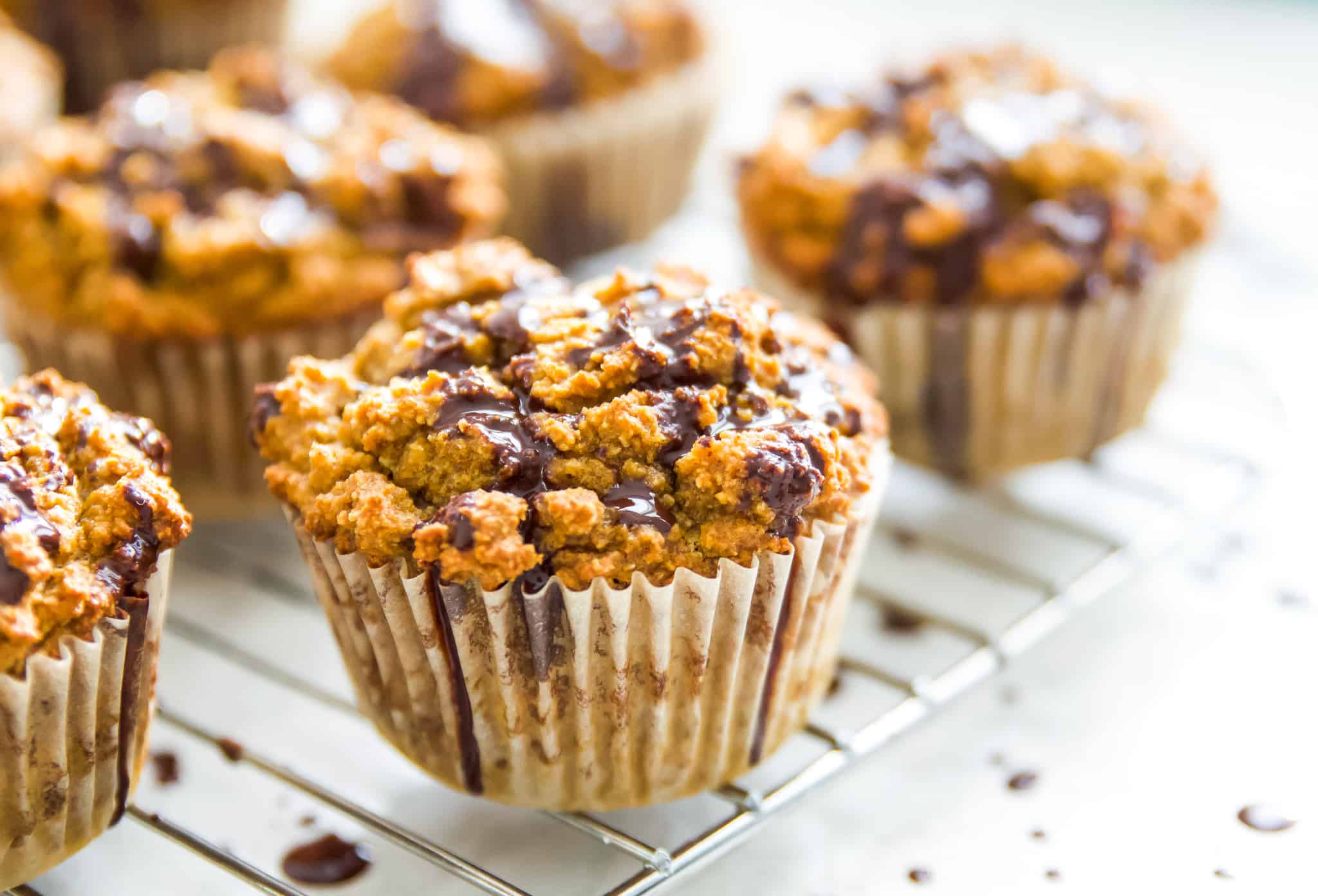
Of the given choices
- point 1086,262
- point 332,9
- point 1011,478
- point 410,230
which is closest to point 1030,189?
point 1086,262

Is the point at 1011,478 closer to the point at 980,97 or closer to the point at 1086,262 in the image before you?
the point at 1086,262

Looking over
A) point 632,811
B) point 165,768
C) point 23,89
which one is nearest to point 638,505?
point 632,811

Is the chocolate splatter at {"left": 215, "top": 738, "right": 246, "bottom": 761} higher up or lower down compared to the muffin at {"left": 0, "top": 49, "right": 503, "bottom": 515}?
lower down

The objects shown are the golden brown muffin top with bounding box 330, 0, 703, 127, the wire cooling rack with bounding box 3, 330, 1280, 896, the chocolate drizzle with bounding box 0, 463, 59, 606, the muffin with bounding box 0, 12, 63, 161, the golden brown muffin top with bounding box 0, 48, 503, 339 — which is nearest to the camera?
the chocolate drizzle with bounding box 0, 463, 59, 606

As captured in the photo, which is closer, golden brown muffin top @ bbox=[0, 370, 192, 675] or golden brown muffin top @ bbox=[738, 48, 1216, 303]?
golden brown muffin top @ bbox=[0, 370, 192, 675]

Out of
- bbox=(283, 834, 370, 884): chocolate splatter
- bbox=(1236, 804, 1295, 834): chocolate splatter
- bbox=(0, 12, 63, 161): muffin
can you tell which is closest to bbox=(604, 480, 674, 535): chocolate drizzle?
bbox=(283, 834, 370, 884): chocolate splatter

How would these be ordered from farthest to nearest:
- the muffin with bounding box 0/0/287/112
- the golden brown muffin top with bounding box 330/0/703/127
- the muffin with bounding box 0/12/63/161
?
the muffin with bounding box 0/0/287/112
the golden brown muffin top with bounding box 330/0/703/127
the muffin with bounding box 0/12/63/161

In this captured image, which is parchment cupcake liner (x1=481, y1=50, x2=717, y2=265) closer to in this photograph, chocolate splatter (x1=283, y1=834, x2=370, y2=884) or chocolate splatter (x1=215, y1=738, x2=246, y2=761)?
chocolate splatter (x1=215, y1=738, x2=246, y2=761)

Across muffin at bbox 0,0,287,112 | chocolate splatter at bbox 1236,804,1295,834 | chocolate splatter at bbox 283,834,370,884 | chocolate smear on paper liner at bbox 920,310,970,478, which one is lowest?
chocolate splatter at bbox 283,834,370,884
